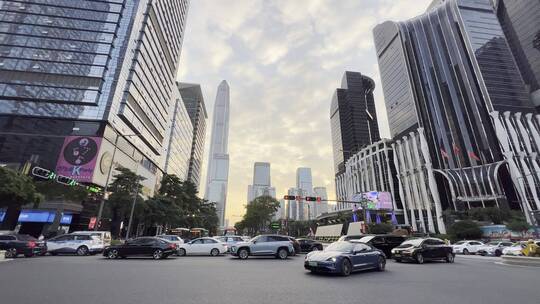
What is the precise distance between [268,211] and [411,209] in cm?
4200

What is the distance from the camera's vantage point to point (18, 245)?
17047 mm

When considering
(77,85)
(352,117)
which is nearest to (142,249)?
(77,85)

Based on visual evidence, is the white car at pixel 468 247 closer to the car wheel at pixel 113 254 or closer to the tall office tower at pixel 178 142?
the car wheel at pixel 113 254

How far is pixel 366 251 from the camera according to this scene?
11.6 meters

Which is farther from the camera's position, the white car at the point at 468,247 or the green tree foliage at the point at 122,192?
the green tree foliage at the point at 122,192

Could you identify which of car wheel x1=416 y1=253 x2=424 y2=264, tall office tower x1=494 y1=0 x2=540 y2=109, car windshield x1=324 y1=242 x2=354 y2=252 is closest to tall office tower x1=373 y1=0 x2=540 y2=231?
tall office tower x1=494 y1=0 x2=540 y2=109

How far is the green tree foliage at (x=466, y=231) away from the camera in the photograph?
1565 inches

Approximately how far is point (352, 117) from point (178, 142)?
9624cm

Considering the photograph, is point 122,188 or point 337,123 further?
point 337,123

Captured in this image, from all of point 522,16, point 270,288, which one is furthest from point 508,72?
point 270,288

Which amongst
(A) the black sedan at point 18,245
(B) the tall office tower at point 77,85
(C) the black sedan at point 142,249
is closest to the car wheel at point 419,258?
(C) the black sedan at point 142,249

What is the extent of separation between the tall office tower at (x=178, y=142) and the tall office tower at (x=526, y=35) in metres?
117

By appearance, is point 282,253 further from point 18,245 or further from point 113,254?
point 18,245

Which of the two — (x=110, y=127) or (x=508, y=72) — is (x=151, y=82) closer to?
(x=110, y=127)
